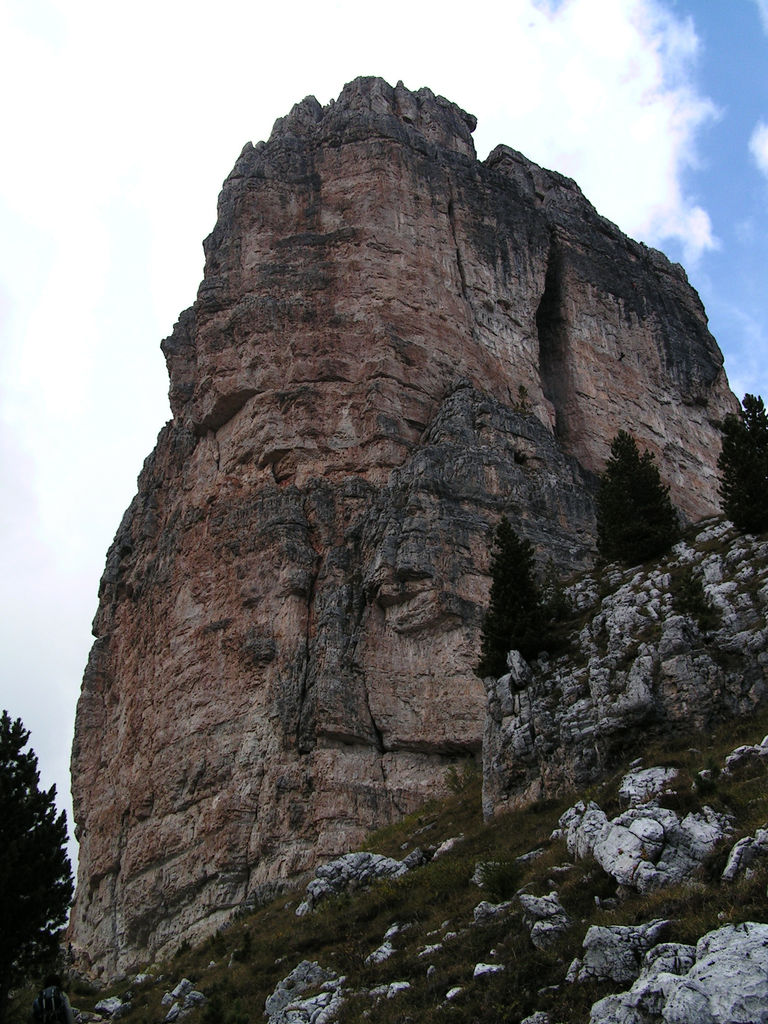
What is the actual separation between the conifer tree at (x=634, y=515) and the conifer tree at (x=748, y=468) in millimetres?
2407

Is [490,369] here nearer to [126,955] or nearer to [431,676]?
[431,676]

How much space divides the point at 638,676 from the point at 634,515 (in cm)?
979

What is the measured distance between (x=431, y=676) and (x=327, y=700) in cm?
409

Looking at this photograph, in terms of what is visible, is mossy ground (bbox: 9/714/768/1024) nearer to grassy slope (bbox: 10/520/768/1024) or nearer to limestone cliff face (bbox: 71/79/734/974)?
grassy slope (bbox: 10/520/768/1024)

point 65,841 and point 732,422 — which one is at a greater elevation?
point 732,422

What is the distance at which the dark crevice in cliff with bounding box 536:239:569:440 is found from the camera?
5944cm

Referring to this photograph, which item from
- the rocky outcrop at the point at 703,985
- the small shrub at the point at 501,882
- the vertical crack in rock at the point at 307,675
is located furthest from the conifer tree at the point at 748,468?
the vertical crack in rock at the point at 307,675

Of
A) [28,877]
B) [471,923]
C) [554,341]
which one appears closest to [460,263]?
[554,341]

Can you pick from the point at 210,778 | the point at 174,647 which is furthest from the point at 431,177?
the point at 210,778

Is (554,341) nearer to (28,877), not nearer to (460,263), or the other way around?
(460,263)

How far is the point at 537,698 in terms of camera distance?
25.6 m

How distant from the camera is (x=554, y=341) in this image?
61.9 m

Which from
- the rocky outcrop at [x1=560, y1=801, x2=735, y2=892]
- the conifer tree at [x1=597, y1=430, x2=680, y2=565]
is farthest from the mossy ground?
the conifer tree at [x1=597, y1=430, x2=680, y2=565]

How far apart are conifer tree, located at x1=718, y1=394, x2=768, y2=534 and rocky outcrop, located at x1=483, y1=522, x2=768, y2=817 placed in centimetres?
70
